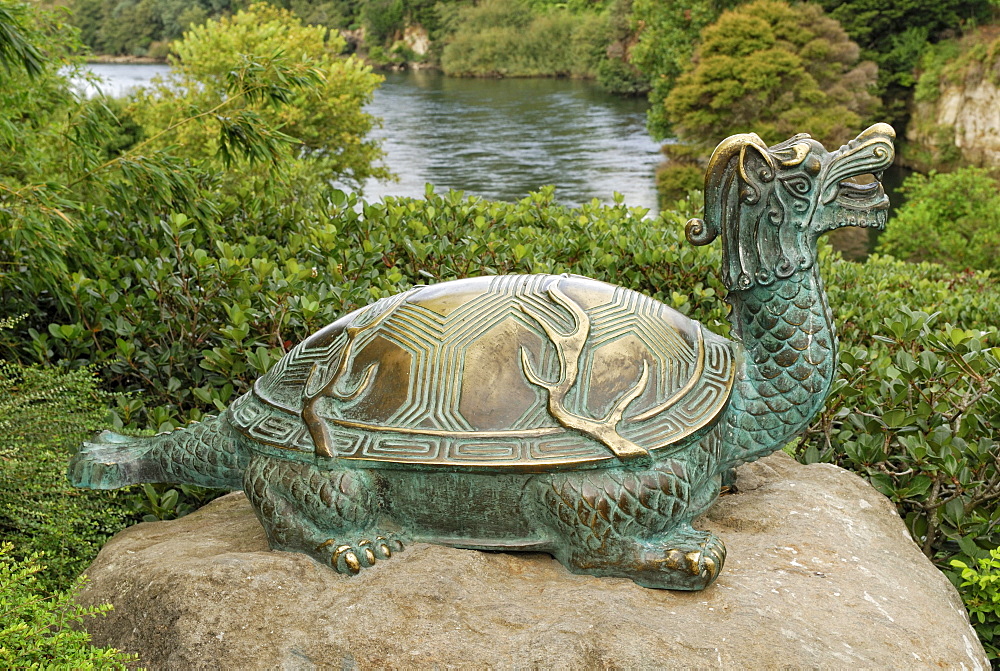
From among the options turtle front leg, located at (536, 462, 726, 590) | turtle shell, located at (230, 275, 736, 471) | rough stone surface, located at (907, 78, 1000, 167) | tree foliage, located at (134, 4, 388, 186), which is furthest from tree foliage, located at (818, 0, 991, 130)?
turtle front leg, located at (536, 462, 726, 590)

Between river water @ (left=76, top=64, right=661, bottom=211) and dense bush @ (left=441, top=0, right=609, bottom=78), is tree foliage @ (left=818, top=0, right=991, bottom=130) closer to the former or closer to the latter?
river water @ (left=76, top=64, right=661, bottom=211)

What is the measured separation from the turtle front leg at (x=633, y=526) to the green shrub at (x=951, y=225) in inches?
489

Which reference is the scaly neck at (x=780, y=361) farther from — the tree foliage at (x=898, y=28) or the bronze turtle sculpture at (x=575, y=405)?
the tree foliage at (x=898, y=28)

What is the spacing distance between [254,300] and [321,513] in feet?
6.32

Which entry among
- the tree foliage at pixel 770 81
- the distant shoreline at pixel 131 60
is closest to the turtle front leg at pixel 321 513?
the tree foliage at pixel 770 81

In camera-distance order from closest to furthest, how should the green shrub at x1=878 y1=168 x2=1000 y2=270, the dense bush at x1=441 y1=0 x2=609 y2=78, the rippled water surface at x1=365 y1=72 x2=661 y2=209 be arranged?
the green shrub at x1=878 y1=168 x2=1000 y2=270
the rippled water surface at x1=365 y1=72 x2=661 y2=209
the dense bush at x1=441 y1=0 x2=609 y2=78

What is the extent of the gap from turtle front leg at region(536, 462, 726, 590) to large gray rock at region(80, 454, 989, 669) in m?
0.06

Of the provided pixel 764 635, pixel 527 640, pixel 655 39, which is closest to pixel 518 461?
pixel 527 640

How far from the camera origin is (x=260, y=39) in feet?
53.2

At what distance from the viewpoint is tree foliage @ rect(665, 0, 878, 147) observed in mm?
19031

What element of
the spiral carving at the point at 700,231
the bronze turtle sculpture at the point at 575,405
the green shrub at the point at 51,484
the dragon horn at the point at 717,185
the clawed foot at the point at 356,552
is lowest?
the green shrub at the point at 51,484

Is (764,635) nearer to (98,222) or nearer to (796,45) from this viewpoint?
(98,222)

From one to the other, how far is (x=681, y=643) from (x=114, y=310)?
10.3ft

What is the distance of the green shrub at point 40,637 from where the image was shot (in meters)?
2.09
